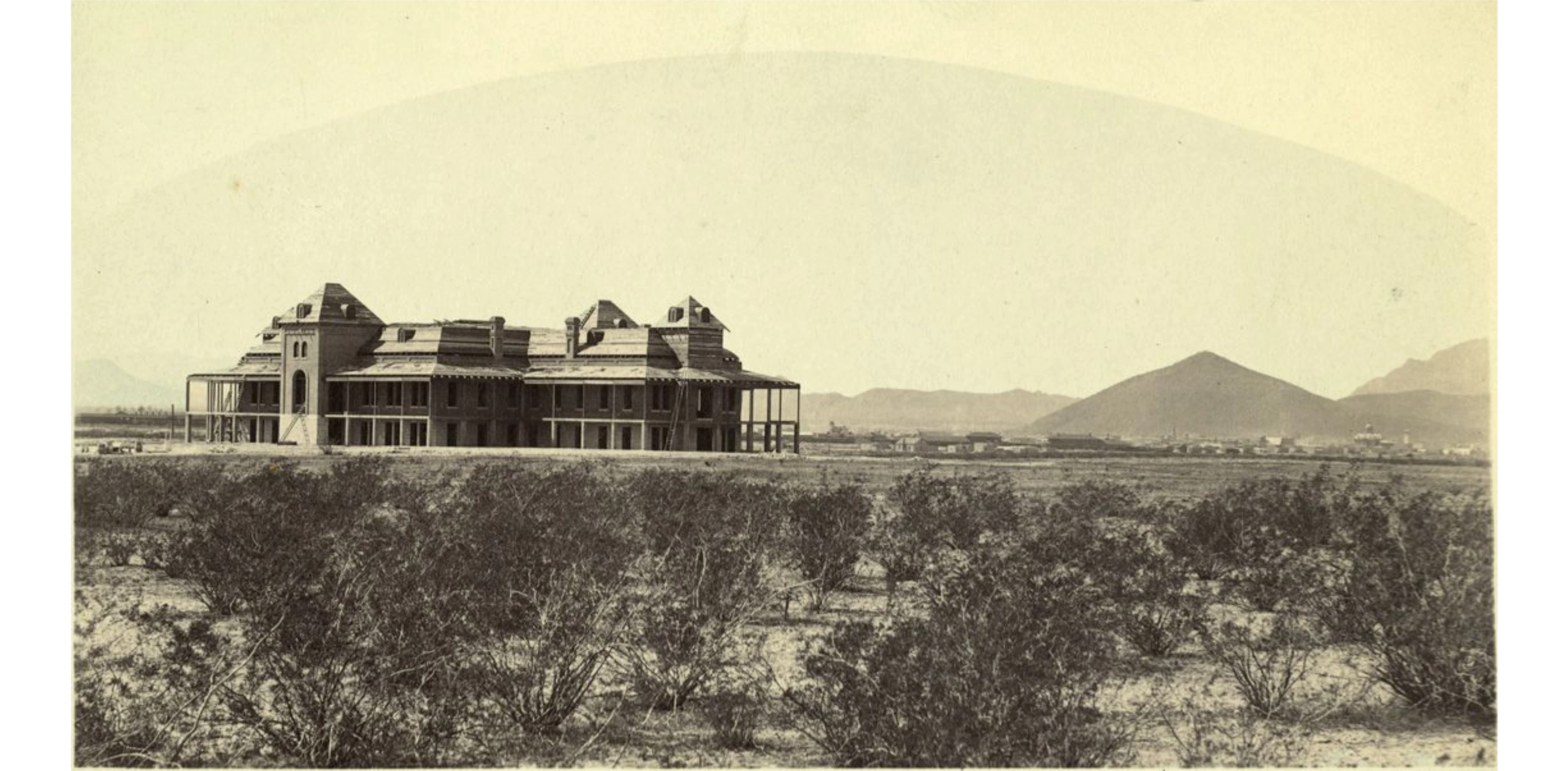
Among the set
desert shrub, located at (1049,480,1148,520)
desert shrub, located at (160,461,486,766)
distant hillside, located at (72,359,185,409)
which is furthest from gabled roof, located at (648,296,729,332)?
desert shrub, located at (160,461,486,766)

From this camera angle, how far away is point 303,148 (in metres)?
16.0

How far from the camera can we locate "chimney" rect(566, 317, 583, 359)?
40.9m

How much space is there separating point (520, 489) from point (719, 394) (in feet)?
65.8

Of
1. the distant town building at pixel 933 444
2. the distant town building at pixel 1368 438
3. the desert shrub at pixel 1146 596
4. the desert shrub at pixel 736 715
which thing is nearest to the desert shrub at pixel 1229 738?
the desert shrub at pixel 1146 596

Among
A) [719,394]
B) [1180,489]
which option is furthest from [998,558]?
[719,394]

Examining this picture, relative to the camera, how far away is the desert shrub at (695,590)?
1077 cm

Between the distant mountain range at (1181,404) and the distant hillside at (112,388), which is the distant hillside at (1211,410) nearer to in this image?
the distant mountain range at (1181,404)

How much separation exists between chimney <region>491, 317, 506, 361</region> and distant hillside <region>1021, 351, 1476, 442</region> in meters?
21.4

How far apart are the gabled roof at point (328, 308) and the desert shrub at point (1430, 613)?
33.8 metres

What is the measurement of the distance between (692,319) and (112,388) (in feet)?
66.5

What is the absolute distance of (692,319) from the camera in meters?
40.1

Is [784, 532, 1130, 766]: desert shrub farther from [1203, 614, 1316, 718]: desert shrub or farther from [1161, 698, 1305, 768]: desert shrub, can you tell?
[1203, 614, 1316, 718]: desert shrub

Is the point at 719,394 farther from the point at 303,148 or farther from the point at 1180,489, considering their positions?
the point at 303,148

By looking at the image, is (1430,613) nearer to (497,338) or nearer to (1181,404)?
(497,338)
